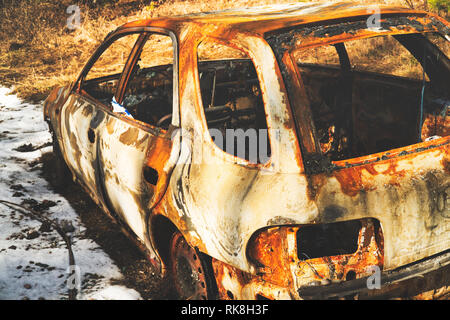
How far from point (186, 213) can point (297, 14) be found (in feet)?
3.99

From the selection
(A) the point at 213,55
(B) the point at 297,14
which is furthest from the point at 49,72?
(B) the point at 297,14

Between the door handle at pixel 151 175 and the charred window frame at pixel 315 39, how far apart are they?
3.00 ft

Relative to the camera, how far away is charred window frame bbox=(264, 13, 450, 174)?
1940 millimetres

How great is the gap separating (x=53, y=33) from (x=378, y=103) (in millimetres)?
12251

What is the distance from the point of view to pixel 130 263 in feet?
11.2

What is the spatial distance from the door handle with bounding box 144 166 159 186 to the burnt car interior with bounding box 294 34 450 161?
100cm

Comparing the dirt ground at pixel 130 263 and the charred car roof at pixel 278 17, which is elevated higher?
the charred car roof at pixel 278 17

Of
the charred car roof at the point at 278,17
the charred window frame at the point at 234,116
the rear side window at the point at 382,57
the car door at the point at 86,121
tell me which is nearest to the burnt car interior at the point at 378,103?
the charred window frame at the point at 234,116

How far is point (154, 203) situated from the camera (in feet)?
8.29

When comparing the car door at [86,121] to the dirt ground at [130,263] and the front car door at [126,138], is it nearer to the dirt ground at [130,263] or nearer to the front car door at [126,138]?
the front car door at [126,138]

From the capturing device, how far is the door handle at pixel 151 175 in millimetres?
2490

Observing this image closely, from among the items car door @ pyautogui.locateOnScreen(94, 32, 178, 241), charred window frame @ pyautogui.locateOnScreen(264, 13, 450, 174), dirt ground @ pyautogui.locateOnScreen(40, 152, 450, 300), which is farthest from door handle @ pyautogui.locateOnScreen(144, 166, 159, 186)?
charred window frame @ pyautogui.locateOnScreen(264, 13, 450, 174)
